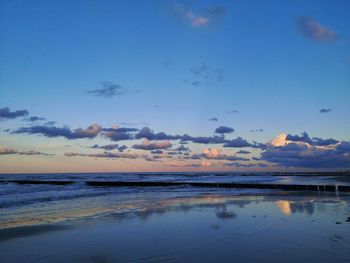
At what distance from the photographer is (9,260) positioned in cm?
1127

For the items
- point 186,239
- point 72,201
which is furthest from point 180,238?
point 72,201

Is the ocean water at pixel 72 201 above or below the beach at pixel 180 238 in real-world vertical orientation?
above

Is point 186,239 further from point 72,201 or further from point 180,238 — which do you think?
point 72,201

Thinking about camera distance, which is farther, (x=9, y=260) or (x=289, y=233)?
(x=289, y=233)

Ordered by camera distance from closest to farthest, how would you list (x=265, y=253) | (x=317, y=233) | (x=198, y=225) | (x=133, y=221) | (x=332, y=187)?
(x=265, y=253), (x=317, y=233), (x=198, y=225), (x=133, y=221), (x=332, y=187)

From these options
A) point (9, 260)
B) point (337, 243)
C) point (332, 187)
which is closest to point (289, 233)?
point (337, 243)

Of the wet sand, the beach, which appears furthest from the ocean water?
the wet sand

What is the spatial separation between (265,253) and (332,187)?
40511 mm

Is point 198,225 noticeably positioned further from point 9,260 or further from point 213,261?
point 9,260

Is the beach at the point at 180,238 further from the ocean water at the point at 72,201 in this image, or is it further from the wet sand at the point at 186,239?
the ocean water at the point at 72,201

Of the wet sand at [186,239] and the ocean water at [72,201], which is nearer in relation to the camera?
the wet sand at [186,239]

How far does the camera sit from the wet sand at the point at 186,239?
1136 centimetres

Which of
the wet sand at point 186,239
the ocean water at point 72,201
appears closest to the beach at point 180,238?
the wet sand at point 186,239

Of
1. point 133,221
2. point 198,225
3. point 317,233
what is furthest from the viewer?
point 133,221
